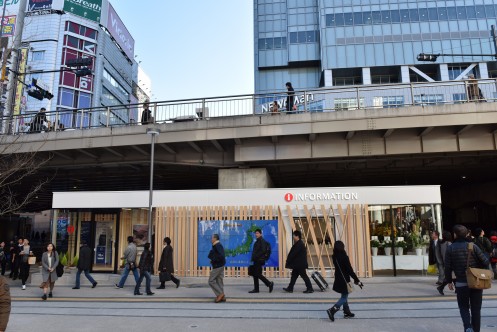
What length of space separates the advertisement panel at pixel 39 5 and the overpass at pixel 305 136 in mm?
52384

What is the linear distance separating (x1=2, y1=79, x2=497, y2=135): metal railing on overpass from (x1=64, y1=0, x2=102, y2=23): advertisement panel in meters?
51.1

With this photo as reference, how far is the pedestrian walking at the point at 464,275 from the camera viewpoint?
5.86 metres

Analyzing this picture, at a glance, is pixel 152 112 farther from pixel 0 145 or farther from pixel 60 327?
pixel 60 327

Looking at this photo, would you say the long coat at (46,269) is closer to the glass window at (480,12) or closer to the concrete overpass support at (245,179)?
the concrete overpass support at (245,179)

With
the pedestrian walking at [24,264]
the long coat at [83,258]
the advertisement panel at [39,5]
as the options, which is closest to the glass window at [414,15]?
the advertisement panel at [39,5]

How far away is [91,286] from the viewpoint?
44.6 ft

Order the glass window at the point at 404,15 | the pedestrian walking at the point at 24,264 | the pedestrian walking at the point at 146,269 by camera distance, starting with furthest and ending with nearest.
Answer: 1. the glass window at the point at 404,15
2. the pedestrian walking at the point at 24,264
3. the pedestrian walking at the point at 146,269

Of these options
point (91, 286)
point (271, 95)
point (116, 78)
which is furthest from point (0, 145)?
point (116, 78)

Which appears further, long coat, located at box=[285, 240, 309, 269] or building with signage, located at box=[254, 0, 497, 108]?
building with signage, located at box=[254, 0, 497, 108]

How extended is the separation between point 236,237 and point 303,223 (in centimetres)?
252

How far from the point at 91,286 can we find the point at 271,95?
1020 centimetres

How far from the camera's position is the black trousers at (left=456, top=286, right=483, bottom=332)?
5844 millimetres

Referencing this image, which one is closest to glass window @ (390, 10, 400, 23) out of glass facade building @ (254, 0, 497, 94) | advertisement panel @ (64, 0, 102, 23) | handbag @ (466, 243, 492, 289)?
glass facade building @ (254, 0, 497, 94)

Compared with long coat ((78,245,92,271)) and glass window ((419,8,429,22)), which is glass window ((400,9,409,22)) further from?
long coat ((78,245,92,271))
